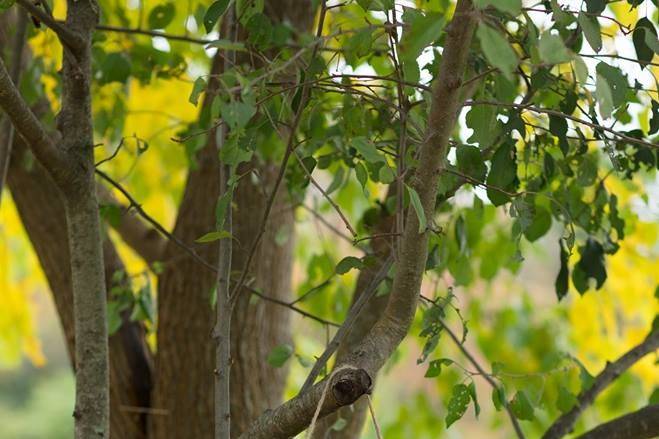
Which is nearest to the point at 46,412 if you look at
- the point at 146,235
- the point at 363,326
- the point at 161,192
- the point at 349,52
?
the point at 161,192

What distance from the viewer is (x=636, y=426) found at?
1.28 meters

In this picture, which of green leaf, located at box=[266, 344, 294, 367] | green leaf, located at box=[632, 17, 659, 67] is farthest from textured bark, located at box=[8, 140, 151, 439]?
green leaf, located at box=[632, 17, 659, 67]

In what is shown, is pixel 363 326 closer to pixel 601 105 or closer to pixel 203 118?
pixel 203 118

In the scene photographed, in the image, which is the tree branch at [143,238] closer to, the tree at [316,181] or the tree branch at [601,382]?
the tree at [316,181]

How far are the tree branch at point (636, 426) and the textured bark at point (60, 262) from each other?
Result: 1157 mm

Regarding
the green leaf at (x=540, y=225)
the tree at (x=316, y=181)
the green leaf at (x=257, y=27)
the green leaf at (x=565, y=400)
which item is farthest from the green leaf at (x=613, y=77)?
the green leaf at (x=565, y=400)

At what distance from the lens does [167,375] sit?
210 centimetres

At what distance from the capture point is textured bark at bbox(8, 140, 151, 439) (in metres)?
2.10

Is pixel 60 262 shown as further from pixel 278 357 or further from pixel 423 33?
pixel 423 33

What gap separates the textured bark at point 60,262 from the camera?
6.88 feet

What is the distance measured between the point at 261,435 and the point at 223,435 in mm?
116

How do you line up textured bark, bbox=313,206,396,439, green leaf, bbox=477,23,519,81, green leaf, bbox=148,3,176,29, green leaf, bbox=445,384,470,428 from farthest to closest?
1. green leaf, bbox=148,3,176,29
2. textured bark, bbox=313,206,396,439
3. green leaf, bbox=445,384,470,428
4. green leaf, bbox=477,23,519,81

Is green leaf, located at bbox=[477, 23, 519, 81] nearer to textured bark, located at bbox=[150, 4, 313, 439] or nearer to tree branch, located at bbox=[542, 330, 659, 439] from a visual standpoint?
tree branch, located at bbox=[542, 330, 659, 439]

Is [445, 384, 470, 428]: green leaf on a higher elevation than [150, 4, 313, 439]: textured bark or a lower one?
lower
